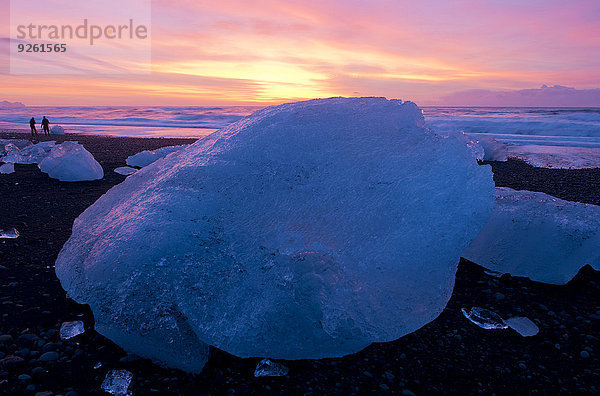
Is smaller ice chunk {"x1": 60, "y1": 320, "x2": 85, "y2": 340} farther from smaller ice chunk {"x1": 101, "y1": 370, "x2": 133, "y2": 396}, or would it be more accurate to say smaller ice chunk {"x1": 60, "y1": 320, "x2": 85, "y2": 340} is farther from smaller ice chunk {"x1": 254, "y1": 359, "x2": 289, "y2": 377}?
smaller ice chunk {"x1": 254, "y1": 359, "x2": 289, "y2": 377}

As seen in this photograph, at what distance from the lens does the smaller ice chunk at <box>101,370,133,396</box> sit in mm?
1872

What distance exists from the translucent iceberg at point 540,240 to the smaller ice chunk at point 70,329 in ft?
10.5

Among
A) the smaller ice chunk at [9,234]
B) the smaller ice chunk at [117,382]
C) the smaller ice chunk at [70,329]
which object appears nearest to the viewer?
the smaller ice chunk at [117,382]

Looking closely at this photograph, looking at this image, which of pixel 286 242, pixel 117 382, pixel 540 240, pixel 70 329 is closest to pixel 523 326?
pixel 540 240

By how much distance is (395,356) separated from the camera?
2195 mm

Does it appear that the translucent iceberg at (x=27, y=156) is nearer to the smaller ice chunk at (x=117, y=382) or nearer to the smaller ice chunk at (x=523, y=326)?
the smaller ice chunk at (x=117, y=382)

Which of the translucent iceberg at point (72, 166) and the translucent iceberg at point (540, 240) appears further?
the translucent iceberg at point (72, 166)

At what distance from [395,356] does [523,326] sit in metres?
1.01

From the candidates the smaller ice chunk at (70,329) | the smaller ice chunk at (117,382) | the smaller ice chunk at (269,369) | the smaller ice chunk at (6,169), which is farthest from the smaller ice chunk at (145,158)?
the smaller ice chunk at (269,369)

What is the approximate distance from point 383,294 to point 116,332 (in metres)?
1.59

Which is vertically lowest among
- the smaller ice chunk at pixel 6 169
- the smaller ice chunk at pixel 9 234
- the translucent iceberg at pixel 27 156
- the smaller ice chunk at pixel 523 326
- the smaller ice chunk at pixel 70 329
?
the smaller ice chunk at pixel 70 329

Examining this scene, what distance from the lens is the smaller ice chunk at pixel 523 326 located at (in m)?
2.42

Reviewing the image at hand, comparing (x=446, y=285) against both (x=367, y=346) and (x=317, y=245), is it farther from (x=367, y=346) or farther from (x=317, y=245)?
(x=317, y=245)

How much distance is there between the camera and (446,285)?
7.88 feet
